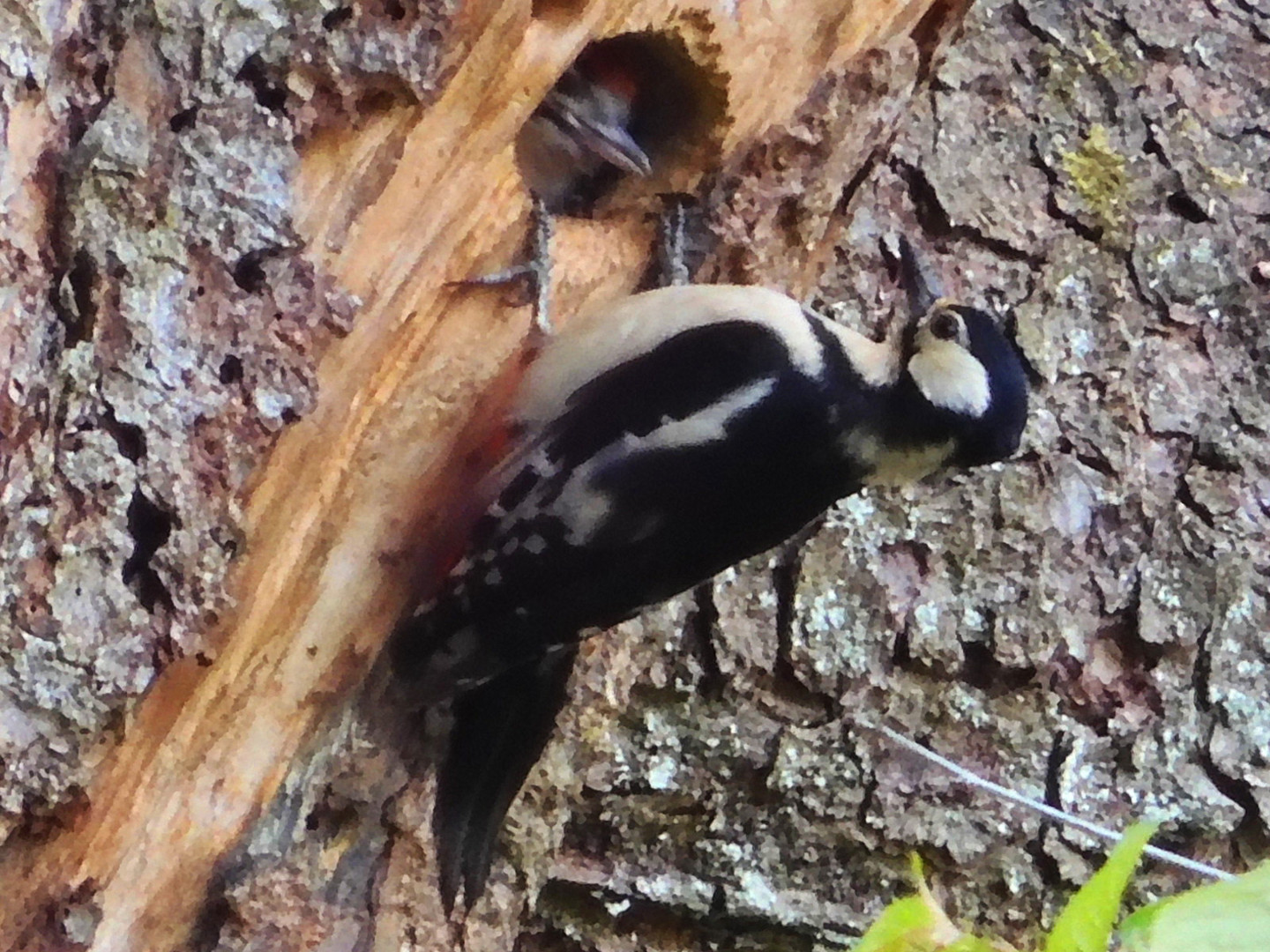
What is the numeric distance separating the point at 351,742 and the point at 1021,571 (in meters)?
0.86

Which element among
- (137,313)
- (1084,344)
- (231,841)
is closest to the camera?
(137,313)

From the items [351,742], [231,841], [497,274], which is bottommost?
[231,841]

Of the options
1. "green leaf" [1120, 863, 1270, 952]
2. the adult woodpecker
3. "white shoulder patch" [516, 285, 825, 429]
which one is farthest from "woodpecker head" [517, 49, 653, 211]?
"green leaf" [1120, 863, 1270, 952]

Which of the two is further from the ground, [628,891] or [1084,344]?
[1084,344]

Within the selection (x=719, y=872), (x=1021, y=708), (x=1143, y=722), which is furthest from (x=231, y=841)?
(x=1143, y=722)

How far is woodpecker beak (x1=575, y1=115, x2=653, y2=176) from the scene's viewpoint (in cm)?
109

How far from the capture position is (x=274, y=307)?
873mm

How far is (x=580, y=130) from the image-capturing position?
3.64 feet

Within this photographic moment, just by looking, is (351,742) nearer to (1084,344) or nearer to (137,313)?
(137,313)

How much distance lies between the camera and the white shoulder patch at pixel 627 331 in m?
1.07

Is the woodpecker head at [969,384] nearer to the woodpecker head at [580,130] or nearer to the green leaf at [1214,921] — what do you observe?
the woodpecker head at [580,130]

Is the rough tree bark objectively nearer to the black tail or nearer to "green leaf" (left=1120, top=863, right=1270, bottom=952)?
the black tail

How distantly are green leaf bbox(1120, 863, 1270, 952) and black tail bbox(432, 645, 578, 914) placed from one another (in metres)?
0.73

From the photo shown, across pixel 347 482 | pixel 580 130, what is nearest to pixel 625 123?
pixel 580 130
